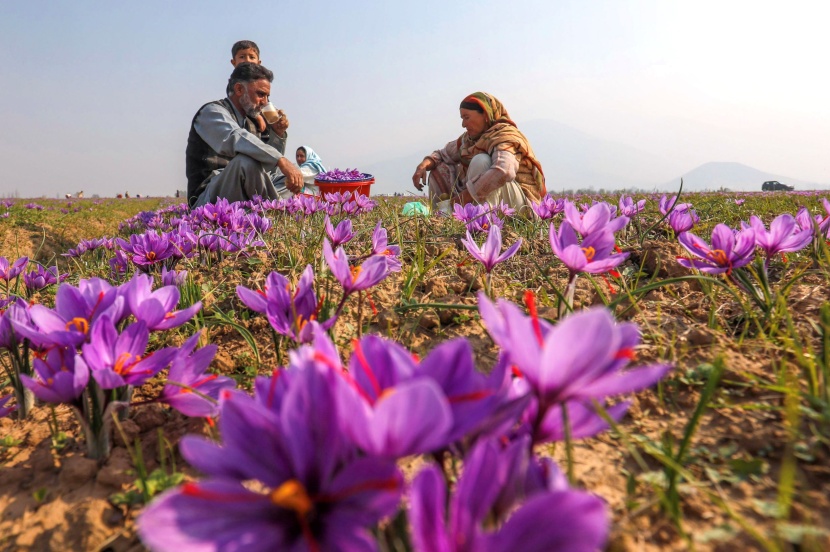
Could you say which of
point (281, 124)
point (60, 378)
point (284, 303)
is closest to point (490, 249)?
point (284, 303)

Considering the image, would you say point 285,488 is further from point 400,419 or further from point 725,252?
point 725,252

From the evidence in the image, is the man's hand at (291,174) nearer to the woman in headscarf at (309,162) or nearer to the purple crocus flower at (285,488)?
the woman in headscarf at (309,162)

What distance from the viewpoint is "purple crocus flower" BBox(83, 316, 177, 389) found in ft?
3.17

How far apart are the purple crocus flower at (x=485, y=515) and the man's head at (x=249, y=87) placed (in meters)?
6.64

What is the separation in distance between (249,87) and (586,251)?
19.9 ft

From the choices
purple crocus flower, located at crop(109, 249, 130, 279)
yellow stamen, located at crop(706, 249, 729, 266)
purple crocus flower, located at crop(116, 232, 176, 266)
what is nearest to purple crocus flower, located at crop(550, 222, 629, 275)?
yellow stamen, located at crop(706, 249, 729, 266)

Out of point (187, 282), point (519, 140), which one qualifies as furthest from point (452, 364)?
point (519, 140)

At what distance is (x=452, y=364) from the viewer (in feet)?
2.04

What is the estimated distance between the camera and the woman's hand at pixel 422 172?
6.04 meters

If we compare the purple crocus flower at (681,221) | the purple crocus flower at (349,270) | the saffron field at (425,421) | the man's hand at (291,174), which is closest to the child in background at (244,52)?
the man's hand at (291,174)

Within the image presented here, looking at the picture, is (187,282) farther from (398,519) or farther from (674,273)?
(674,273)

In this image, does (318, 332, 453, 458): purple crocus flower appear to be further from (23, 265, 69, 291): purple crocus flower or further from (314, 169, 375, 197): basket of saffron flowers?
(314, 169, 375, 197): basket of saffron flowers

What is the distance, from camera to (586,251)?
1293 millimetres

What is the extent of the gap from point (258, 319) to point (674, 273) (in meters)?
2.04
